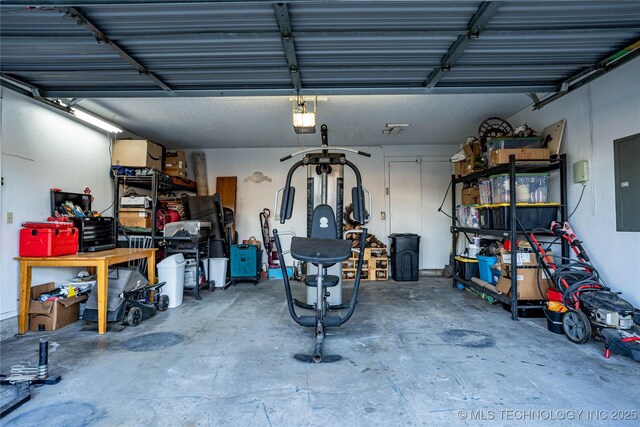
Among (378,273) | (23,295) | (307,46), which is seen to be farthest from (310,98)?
(23,295)

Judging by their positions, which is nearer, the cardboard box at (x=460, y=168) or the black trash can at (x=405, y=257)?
the cardboard box at (x=460, y=168)

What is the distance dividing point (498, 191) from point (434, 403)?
10.2ft

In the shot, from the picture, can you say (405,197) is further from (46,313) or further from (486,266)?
(46,313)

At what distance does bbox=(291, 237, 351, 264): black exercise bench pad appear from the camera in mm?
2828

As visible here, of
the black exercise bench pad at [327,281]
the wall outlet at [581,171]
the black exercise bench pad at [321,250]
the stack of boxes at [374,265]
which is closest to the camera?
the black exercise bench pad at [321,250]

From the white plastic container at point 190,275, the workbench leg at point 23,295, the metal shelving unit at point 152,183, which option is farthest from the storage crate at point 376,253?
the workbench leg at point 23,295

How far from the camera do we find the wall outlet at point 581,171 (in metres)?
3.56

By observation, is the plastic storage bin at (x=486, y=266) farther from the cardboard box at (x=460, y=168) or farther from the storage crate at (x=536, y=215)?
Answer: the cardboard box at (x=460, y=168)

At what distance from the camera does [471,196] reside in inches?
206

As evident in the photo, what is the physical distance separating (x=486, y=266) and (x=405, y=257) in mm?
1763

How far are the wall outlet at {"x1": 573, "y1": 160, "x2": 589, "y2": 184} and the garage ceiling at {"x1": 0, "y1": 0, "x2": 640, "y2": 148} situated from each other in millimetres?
944

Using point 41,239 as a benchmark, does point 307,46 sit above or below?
above

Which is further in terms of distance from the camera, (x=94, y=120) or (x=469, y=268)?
(x=469, y=268)

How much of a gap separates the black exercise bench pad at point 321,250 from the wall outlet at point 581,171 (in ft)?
9.42
